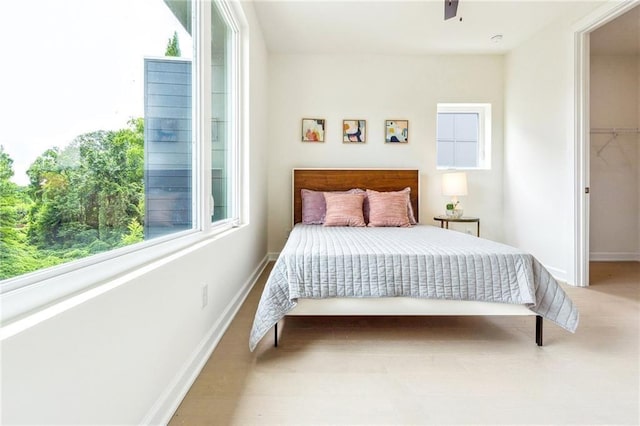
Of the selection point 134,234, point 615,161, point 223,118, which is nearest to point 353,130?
point 223,118

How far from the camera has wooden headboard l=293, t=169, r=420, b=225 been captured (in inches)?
155

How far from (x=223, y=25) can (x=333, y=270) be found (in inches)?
78.3

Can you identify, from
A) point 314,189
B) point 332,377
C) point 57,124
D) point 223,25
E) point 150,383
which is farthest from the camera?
point 314,189

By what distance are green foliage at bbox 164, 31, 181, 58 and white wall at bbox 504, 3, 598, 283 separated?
11.1 ft

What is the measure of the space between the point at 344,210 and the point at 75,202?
2693 millimetres

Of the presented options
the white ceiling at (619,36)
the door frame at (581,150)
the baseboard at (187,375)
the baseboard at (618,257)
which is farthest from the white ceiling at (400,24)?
the baseboard at (618,257)

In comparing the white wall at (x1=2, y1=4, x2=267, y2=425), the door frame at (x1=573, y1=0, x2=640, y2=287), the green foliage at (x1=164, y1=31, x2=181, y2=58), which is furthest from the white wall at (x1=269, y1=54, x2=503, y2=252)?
the green foliage at (x1=164, y1=31, x2=181, y2=58)

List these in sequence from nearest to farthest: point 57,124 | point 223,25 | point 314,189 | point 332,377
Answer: point 57,124 → point 332,377 → point 223,25 → point 314,189

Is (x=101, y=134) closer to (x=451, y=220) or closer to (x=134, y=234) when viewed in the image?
(x=134, y=234)

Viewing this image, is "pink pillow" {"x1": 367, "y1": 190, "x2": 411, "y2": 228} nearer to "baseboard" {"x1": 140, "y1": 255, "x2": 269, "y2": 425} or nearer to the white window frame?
the white window frame

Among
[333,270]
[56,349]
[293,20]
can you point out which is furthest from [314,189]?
[56,349]

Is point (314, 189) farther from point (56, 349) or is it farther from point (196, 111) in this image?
point (56, 349)

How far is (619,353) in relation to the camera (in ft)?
5.74

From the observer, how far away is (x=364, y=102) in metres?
4.04
